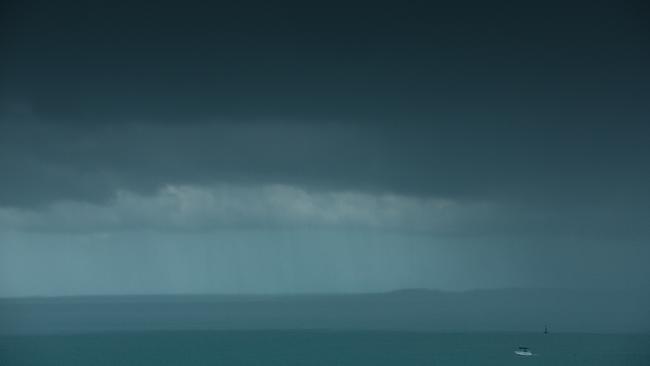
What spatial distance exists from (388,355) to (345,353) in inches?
157

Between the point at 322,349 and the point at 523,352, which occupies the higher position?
the point at 523,352

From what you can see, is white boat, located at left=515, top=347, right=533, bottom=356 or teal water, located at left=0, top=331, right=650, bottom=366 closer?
teal water, located at left=0, top=331, right=650, bottom=366

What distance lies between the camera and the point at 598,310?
15012 centimetres

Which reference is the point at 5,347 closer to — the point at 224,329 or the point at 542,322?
the point at 224,329

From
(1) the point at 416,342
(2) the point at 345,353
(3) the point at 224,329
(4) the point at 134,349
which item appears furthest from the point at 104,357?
(3) the point at 224,329

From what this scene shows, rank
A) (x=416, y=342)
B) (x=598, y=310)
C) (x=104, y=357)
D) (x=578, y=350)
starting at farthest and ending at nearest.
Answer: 1. (x=598, y=310)
2. (x=416, y=342)
3. (x=578, y=350)
4. (x=104, y=357)

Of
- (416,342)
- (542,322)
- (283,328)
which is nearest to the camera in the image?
(416,342)

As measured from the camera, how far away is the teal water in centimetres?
6481

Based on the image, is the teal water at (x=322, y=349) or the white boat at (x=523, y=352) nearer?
the teal water at (x=322, y=349)

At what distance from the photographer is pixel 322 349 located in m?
74.8

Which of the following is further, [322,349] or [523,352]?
[322,349]

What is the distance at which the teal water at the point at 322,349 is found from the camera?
64.8 metres

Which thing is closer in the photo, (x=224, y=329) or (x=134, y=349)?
(x=134, y=349)

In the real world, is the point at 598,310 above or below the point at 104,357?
above
